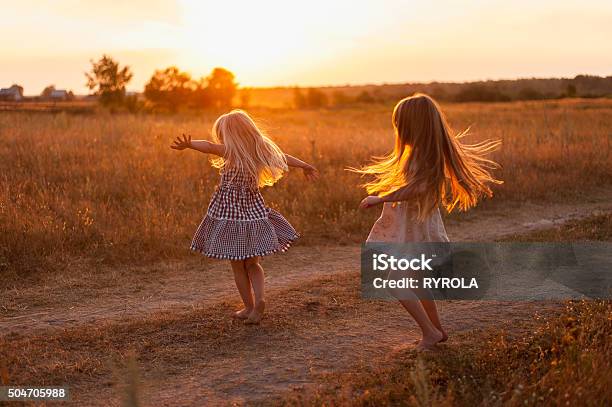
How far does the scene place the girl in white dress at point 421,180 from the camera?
4606mm

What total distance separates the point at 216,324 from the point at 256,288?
45 cm

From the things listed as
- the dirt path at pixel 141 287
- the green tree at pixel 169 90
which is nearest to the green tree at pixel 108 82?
the green tree at pixel 169 90

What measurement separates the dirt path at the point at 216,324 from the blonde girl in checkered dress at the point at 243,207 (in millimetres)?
464

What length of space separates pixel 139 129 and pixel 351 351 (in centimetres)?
1235

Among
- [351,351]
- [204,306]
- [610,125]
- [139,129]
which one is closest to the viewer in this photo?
[351,351]

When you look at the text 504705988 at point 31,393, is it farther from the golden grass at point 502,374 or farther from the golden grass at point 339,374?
the golden grass at point 502,374

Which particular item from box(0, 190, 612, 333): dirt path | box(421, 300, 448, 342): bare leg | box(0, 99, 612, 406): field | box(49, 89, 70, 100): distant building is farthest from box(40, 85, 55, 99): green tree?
box(421, 300, 448, 342): bare leg

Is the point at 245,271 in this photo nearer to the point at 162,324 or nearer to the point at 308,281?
the point at 162,324

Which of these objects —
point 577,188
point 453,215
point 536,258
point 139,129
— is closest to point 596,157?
point 577,188

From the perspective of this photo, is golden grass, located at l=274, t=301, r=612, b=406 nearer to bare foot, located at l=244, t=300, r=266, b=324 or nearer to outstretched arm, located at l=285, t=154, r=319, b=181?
bare foot, located at l=244, t=300, r=266, b=324

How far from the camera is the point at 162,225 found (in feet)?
28.2

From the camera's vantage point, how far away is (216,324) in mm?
5629

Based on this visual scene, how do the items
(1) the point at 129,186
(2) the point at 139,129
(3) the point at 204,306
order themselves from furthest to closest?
1. (2) the point at 139,129
2. (1) the point at 129,186
3. (3) the point at 204,306

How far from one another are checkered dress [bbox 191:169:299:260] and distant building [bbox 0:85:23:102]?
446 inches
